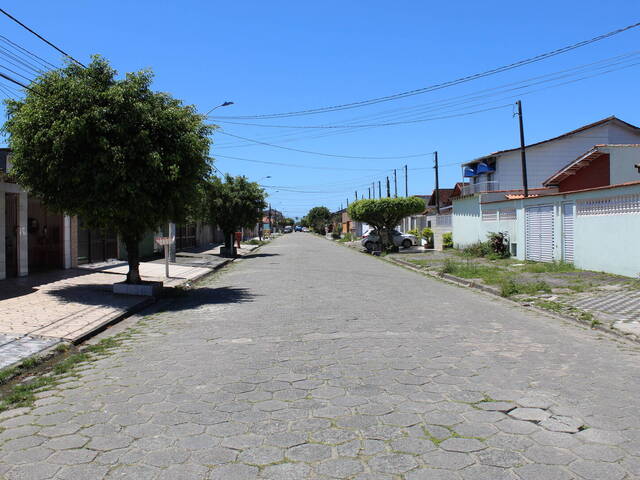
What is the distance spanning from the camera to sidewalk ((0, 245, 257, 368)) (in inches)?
306

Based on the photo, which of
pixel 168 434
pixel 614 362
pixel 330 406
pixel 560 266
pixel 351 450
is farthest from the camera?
pixel 560 266

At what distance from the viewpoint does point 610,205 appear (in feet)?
51.4

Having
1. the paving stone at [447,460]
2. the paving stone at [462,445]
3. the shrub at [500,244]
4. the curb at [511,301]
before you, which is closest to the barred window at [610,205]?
the curb at [511,301]

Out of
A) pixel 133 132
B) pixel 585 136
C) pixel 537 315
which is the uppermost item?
pixel 585 136

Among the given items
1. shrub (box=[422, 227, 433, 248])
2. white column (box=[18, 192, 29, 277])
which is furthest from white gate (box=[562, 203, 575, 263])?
shrub (box=[422, 227, 433, 248])

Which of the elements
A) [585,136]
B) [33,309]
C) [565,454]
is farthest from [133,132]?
[585,136]

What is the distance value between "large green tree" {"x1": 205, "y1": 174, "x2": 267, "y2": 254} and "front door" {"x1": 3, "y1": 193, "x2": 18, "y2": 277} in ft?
51.1

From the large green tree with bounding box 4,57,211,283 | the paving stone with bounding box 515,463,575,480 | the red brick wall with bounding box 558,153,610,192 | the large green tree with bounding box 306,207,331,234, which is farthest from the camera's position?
the large green tree with bounding box 306,207,331,234

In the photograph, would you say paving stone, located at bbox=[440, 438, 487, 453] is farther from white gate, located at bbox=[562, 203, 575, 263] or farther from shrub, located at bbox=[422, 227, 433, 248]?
shrub, located at bbox=[422, 227, 433, 248]

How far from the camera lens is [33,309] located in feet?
33.4

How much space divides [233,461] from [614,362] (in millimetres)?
5107

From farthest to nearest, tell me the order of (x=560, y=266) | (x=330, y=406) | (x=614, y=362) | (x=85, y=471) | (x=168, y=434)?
(x=560, y=266), (x=614, y=362), (x=330, y=406), (x=168, y=434), (x=85, y=471)

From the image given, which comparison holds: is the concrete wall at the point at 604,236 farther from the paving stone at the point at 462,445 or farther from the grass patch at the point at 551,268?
the paving stone at the point at 462,445

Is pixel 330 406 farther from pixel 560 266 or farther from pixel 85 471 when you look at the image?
pixel 560 266
